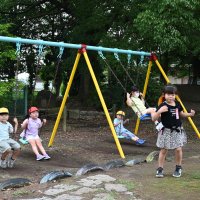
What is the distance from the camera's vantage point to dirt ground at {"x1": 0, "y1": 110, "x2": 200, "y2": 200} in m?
5.31

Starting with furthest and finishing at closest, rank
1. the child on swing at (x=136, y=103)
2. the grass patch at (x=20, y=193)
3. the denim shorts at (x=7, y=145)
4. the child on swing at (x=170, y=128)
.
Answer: the child on swing at (x=136, y=103)
the denim shorts at (x=7, y=145)
the child on swing at (x=170, y=128)
the grass patch at (x=20, y=193)

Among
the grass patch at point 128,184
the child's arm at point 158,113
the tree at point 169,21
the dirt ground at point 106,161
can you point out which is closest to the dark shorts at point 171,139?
the child's arm at point 158,113

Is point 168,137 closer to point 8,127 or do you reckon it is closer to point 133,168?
point 133,168

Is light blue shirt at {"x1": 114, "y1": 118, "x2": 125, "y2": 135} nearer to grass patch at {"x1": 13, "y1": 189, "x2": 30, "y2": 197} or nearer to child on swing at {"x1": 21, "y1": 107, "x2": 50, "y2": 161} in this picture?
child on swing at {"x1": 21, "y1": 107, "x2": 50, "y2": 161}

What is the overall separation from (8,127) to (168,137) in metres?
2.80

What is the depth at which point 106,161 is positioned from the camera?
26.4 feet

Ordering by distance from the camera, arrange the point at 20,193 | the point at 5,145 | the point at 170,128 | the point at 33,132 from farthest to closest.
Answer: the point at 33,132, the point at 5,145, the point at 170,128, the point at 20,193

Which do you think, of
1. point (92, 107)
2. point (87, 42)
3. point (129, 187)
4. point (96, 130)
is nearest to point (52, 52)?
point (92, 107)

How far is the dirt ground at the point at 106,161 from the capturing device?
5309 mm

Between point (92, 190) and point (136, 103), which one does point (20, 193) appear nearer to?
point (92, 190)

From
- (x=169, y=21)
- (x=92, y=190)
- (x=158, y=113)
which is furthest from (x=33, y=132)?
(x=169, y=21)

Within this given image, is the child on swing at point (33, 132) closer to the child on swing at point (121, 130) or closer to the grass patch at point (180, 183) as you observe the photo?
the child on swing at point (121, 130)

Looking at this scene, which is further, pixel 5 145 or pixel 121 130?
pixel 121 130

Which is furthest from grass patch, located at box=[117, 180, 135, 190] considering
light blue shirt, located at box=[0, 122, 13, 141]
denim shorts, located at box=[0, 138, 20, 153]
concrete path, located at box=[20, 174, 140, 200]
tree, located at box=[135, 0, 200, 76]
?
tree, located at box=[135, 0, 200, 76]
